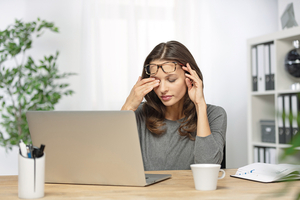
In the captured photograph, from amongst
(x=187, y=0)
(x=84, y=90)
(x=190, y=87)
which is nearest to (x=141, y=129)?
(x=190, y=87)

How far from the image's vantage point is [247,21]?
10.3ft

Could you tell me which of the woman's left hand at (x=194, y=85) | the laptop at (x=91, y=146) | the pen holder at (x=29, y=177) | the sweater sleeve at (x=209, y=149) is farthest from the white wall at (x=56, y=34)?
the pen holder at (x=29, y=177)

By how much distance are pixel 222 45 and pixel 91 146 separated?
2469 millimetres

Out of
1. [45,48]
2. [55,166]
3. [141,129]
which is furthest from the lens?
[45,48]

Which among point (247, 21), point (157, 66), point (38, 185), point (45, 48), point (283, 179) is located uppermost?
point (247, 21)

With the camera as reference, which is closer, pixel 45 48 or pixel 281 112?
pixel 281 112

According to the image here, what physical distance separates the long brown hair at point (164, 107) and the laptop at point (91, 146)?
721mm

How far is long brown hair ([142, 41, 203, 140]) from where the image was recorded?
1623 mm

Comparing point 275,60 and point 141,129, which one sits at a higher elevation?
point 275,60

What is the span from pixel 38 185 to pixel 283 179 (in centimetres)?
72

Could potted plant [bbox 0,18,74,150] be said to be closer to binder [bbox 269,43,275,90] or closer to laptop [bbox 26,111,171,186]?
laptop [bbox 26,111,171,186]

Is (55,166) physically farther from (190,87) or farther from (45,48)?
(45,48)

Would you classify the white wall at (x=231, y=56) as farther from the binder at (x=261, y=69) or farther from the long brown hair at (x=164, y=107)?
the long brown hair at (x=164, y=107)

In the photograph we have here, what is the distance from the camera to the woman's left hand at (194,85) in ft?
4.95
